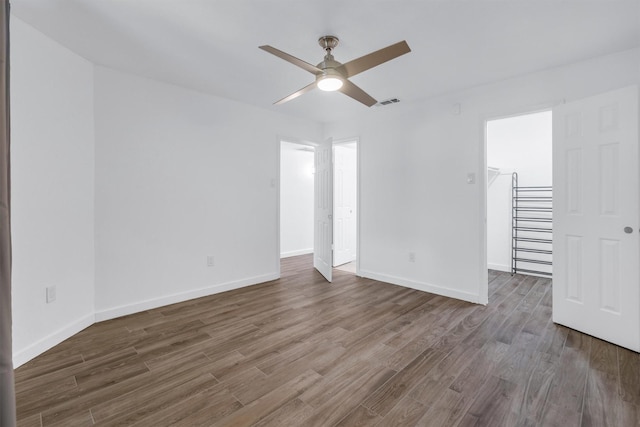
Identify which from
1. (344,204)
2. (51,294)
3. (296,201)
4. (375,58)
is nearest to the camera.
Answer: (375,58)

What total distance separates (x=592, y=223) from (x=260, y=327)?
3161mm

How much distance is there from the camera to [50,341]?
2373mm

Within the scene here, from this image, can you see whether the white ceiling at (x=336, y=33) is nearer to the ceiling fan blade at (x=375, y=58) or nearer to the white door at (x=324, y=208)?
the ceiling fan blade at (x=375, y=58)

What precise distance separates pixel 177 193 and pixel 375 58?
104 inches

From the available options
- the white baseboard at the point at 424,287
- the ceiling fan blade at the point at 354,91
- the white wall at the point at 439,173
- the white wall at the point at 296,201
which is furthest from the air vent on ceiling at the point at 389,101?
the white wall at the point at 296,201

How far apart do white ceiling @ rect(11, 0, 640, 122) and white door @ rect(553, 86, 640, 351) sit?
62 cm

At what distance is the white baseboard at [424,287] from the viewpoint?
344 cm

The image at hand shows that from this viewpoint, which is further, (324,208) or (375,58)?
(324,208)

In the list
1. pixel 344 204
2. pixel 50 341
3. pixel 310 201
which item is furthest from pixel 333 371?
pixel 310 201

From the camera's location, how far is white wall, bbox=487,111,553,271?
178 inches

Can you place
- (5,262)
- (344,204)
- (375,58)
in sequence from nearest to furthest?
(5,262) < (375,58) < (344,204)

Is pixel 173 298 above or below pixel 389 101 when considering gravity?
below

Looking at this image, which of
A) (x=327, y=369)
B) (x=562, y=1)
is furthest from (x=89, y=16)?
(x=562, y=1)

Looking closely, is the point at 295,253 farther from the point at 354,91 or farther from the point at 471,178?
the point at 354,91
